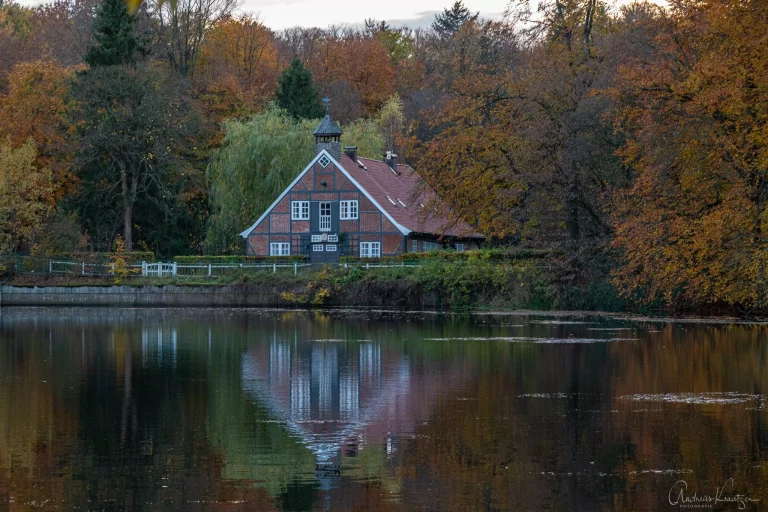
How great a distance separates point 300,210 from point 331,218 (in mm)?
1722

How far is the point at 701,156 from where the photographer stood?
33188 mm

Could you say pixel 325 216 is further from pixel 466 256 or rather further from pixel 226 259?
pixel 466 256

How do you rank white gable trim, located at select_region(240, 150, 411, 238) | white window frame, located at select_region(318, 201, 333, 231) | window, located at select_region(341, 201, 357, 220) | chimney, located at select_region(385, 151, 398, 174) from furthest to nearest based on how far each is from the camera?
chimney, located at select_region(385, 151, 398, 174)
white window frame, located at select_region(318, 201, 333, 231)
window, located at select_region(341, 201, 357, 220)
white gable trim, located at select_region(240, 150, 411, 238)

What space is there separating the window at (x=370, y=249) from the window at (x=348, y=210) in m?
1.57

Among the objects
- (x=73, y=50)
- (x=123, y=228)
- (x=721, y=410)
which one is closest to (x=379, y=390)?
(x=721, y=410)

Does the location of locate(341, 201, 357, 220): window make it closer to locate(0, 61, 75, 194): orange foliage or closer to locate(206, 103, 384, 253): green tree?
locate(206, 103, 384, 253): green tree

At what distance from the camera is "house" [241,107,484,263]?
5775 centimetres

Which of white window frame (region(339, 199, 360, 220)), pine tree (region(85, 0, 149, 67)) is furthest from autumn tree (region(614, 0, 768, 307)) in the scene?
pine tree (region(85, 0, 149, 67))

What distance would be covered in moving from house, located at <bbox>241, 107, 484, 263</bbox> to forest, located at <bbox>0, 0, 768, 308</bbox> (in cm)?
180

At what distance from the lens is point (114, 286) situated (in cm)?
5009

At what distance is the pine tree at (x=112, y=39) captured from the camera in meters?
58.1

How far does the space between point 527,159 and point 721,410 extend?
26.7 metres

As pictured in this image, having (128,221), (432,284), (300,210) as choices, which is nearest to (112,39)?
(128,221)

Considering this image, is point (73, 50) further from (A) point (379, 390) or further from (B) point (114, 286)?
Result: (A) point (379, 390)
